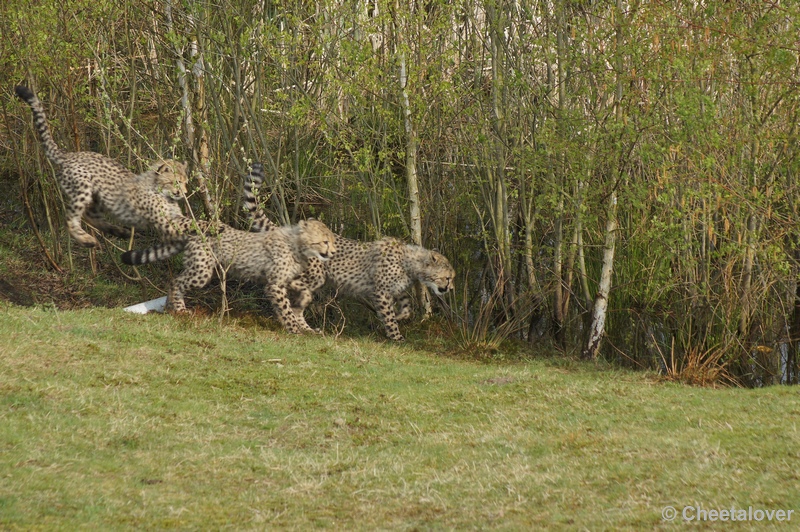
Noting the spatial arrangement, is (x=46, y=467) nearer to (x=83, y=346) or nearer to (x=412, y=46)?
(x=83, y=346)

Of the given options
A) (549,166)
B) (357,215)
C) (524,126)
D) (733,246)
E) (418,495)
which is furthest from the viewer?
(357,215)

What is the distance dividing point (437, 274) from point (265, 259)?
186 cm

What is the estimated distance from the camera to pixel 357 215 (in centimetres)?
1234

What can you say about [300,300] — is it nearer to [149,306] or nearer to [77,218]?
[149,306]

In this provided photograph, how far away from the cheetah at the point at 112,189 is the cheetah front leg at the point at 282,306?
41.2 inches

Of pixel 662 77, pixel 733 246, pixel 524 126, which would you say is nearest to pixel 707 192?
pixel 733 246

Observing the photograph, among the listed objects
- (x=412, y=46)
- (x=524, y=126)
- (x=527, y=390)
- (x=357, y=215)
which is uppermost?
(x=412, y=46)

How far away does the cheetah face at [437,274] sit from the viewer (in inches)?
439

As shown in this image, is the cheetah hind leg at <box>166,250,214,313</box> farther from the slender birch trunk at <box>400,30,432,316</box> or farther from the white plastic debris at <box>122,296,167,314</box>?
the slender birch trunk at <box>400,30,432,316</box>

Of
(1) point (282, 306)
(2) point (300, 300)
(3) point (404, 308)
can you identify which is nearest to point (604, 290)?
(3) point (404, 308)

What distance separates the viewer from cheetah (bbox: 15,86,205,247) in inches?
426

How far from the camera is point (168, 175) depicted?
10930mm

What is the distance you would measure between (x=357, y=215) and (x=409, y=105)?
1.77 metres

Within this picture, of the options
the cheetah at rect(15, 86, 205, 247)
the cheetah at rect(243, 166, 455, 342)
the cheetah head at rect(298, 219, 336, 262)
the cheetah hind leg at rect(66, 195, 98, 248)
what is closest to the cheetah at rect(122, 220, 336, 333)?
the cheetah head at rect(298, 219, 336, 262)
